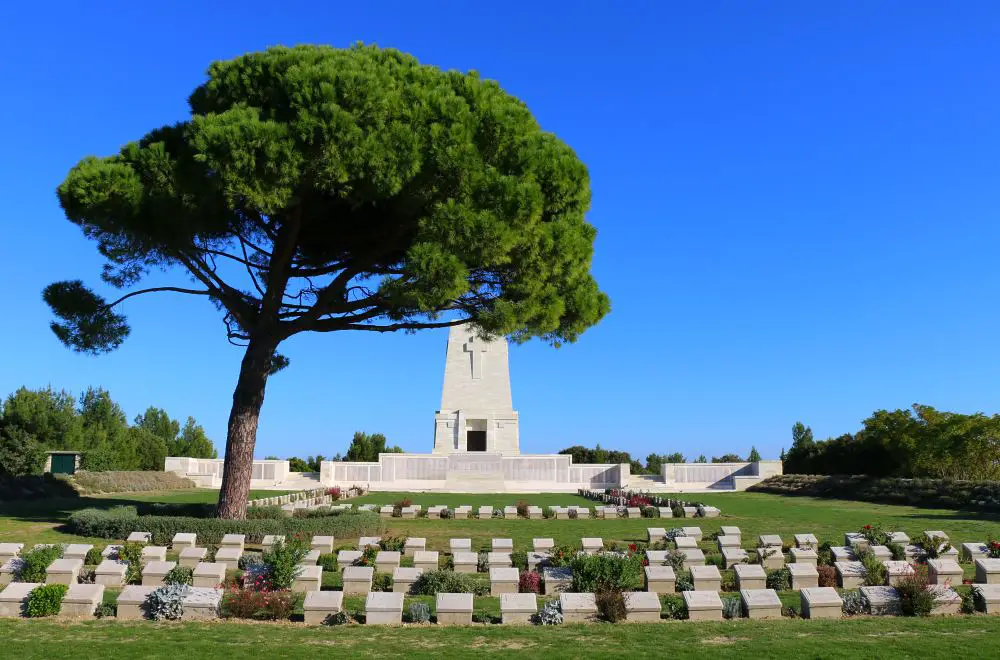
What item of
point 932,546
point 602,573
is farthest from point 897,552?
point 602,573

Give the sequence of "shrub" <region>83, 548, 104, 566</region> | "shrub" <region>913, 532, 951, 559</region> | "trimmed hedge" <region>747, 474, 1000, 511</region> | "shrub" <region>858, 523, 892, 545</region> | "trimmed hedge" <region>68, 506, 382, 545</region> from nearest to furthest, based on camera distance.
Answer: "shrub" <region>83, 548, 104, 566</region> → "shrub" <region>913, 532, 951, 559</region> → "shrub" <region>858, 523, 892, 545</region> → "trimmed hedge" <region>68, 506, 382, 545</region> → "trimmed hedge" <region>747, 474, 1000, 511</region>

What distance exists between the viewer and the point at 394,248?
15.6 m

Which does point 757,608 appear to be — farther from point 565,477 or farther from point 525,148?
point 565,477

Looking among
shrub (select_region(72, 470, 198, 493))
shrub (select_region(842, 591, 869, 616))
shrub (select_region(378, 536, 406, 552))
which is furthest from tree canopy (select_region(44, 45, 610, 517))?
shrub (select_region(72, 470, 198, 493))

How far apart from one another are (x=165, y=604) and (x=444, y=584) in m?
3.18

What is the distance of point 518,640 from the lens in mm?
7441

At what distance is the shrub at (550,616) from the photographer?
26.7ft

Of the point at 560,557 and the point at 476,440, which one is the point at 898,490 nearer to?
the point at 560,557

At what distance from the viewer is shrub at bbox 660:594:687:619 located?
857cm

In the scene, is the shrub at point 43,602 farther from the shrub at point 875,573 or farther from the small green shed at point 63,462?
the small green shed at point 63,462

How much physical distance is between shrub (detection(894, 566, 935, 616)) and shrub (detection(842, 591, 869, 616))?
15.1 inches

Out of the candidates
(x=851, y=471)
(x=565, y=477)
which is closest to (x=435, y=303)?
(x=565, y=477)

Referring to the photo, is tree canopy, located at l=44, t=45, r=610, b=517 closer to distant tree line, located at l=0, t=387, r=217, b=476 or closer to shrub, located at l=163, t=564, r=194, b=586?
shrub, located at l=163, t=564, r=194, b=586

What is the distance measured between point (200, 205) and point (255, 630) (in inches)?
339
